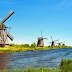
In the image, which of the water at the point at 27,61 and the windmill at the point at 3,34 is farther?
the windmill at the point at 3,34

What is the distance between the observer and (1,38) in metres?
50.2

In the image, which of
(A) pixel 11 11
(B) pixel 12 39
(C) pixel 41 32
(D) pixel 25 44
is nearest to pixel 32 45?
(D) pixel 25 44

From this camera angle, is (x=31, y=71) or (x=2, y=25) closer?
(x=31, y=71)

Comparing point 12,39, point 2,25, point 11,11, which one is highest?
point 11,11

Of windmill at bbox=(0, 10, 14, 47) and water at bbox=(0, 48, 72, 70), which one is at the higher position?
windmill at bbox=(0, 10, 14, 47)

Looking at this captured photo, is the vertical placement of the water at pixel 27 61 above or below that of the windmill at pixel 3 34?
below

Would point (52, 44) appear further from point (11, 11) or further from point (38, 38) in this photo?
point (11, 11)

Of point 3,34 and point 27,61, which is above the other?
point 3,34

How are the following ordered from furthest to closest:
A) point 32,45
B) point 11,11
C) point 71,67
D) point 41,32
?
point 41,32 < point 32,45 < point 11,11 < point 71,67

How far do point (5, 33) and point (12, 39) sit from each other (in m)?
3.22

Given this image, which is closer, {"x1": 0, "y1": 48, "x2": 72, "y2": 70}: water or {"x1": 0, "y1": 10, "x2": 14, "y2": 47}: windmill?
{"x1": 0, "y1": 48, "x2": 72, "y2": 70}: water

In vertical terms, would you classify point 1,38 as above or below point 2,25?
below

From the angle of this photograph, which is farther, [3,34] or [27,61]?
[3,34]

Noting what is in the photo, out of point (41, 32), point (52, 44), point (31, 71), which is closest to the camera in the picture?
point (31, 71)
